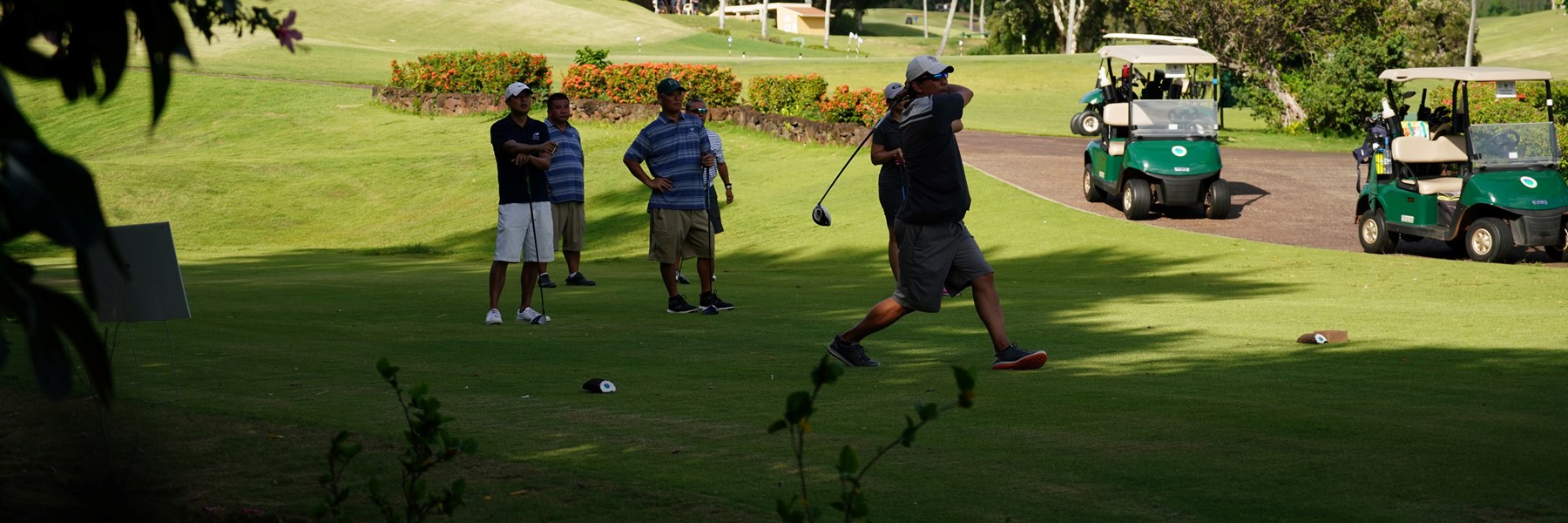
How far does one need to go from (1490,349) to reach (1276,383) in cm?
236

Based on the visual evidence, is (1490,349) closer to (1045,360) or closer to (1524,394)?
(1524,394)

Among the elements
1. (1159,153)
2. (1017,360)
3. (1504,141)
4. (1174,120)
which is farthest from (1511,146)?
(1017,360)

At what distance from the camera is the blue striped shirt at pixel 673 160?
11586 mm

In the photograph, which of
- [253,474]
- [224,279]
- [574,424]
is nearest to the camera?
[253,474]

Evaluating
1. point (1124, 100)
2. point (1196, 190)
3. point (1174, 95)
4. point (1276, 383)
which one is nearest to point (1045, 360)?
point (1276, 383)

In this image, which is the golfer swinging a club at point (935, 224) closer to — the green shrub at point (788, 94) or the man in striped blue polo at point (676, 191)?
the man in striped blue polo at point (676, 191)

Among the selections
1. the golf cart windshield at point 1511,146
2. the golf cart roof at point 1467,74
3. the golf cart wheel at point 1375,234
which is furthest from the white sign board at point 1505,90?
the golf cart wheel at point 1375,234

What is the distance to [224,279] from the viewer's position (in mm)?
15734

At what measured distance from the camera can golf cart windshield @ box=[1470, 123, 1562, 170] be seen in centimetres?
1655

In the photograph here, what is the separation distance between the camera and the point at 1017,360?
317 inches

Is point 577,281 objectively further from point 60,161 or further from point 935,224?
point 60,161

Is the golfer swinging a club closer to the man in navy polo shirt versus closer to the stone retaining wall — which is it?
the man in navy polo shirt

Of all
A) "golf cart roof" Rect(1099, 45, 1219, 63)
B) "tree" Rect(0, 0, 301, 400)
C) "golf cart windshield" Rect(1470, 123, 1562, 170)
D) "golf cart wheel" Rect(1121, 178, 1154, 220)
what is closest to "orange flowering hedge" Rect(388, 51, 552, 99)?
"golf cart roof" Rect(1099, 45, 1219, 63)

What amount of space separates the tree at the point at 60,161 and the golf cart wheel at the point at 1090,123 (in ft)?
102
